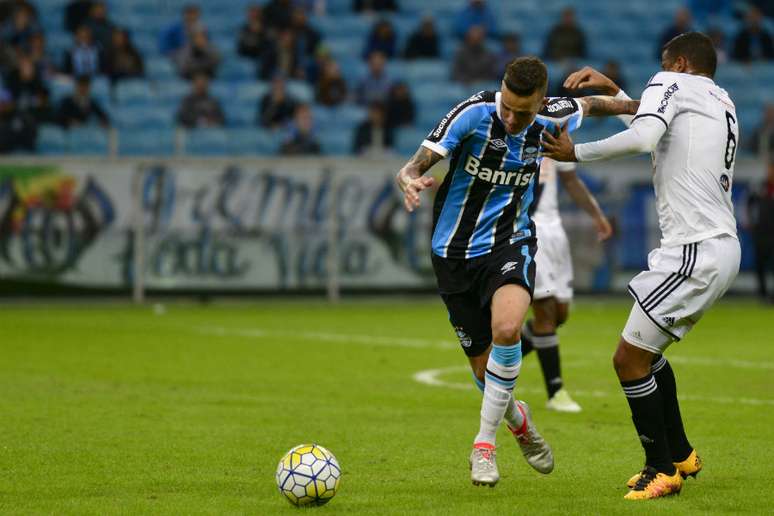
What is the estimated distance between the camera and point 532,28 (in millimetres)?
27078

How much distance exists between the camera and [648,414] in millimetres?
7082

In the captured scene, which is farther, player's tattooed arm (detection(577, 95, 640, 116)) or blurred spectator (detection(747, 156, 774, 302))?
blurred spectator (detection(747, 156, 774, 302))

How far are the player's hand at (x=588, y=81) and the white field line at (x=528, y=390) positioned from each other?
3911 millimetres

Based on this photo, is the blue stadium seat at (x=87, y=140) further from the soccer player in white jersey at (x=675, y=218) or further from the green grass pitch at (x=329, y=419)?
the soccer player in white jersey at (x=675, y=218)

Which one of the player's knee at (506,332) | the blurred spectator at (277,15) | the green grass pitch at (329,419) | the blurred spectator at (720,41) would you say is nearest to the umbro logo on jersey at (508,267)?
the player's knee at (506,332)

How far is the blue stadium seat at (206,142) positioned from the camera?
22266mm

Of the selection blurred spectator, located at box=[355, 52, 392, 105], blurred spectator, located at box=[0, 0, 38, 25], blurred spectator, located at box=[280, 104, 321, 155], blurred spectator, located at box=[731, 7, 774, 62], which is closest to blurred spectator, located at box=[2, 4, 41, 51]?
blurred spectator, located at box=[0, 0, 38, 25]

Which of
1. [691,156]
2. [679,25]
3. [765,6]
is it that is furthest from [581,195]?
[765,6]

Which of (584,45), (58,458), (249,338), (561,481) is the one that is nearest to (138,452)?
(58,458)

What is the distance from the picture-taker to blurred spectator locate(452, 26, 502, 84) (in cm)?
2411

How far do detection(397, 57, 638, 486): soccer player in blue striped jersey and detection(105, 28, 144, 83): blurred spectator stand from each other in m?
16.4

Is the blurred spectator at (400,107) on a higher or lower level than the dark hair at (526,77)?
lower

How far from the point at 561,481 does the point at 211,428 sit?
278 centimetres

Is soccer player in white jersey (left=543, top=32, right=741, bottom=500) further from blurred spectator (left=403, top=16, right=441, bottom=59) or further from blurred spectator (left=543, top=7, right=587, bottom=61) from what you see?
blurred spectator (left=543, top=7, right=587, bottom=61)
